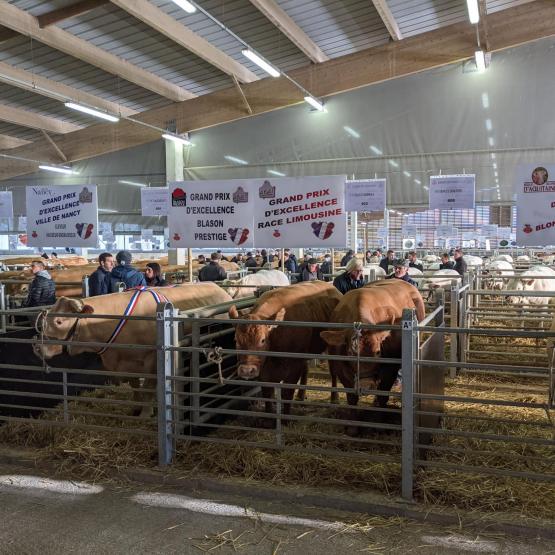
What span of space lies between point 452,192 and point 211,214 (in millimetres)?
11509

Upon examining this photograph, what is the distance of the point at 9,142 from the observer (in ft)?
83.5

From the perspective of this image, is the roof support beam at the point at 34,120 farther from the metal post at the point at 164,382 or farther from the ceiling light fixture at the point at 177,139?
the metal post at the point at 164,382

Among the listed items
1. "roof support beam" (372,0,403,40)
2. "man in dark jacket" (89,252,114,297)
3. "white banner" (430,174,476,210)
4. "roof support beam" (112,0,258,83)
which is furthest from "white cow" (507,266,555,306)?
"roof support beam" (112,0,258,83)

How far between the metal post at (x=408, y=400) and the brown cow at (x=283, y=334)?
4.50 ft

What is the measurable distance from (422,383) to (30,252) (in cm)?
3292

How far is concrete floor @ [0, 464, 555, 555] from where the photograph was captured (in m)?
3.62

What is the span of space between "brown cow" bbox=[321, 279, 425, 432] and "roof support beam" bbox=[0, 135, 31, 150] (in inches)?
939

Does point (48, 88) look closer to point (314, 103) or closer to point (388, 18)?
point (314, 103)

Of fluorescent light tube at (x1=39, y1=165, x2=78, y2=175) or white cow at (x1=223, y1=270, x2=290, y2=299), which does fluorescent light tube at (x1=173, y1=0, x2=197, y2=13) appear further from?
fluorescent light tube at (x1=39, y1=165, x2=78, y2=175)

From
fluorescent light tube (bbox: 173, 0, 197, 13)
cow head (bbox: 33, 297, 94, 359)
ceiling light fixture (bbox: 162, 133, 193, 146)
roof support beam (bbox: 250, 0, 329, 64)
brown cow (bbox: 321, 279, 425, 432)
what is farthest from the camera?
ceiling light fixture (bbox: 162, 133, 193, 146)

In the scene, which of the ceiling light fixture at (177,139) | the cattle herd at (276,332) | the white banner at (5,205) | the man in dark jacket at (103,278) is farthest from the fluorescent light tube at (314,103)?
the cattle herd at (276,332)

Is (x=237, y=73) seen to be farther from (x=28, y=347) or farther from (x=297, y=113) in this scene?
(x=28, y=347)

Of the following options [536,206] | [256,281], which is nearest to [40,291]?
[256,281]

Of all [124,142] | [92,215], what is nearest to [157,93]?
[124,142]
